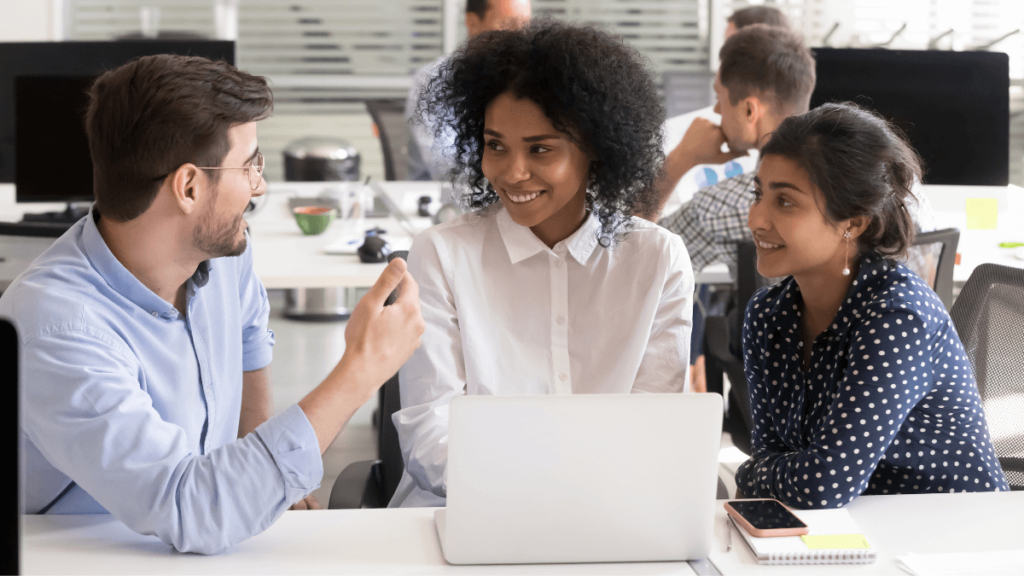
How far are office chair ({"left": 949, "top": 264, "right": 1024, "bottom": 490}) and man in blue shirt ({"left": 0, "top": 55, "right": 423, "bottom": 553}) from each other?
1076mm

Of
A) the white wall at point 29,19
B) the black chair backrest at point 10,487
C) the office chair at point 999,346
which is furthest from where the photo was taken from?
the white wall at point 29,19

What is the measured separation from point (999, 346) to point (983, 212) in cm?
141

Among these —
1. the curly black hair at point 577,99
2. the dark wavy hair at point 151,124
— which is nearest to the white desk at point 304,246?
the curly black hair at point 577,99

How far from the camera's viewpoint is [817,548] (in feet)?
3.50

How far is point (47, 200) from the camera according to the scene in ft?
9.56

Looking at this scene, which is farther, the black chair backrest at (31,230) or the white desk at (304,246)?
the white desk at (304,246)

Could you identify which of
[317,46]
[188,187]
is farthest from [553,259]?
[317,46]

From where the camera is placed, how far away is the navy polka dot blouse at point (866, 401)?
49.9 inches

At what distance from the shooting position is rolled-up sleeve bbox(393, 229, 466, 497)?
1.39 metres

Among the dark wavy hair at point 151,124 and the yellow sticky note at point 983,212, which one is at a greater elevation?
the dark wavy hair at point 151,124

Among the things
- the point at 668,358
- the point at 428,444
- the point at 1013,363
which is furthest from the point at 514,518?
the point at 1013,363

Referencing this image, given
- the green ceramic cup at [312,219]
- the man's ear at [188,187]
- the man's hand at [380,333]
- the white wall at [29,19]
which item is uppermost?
the white wall at [29,19]

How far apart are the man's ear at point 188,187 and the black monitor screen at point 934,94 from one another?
2.30 metres

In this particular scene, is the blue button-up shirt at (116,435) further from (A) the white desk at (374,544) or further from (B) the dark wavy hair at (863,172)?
(B) the dark wavy hair at (863,172)
